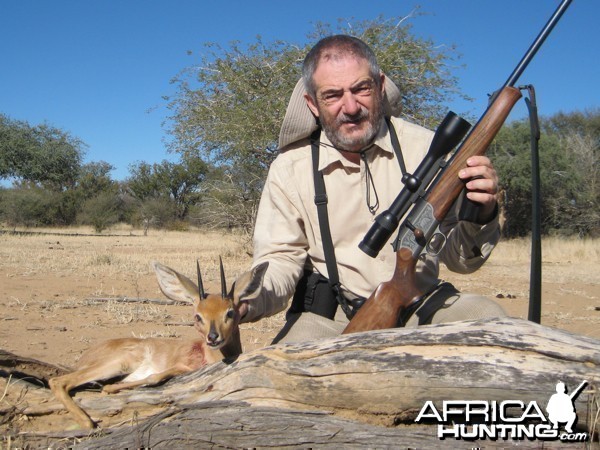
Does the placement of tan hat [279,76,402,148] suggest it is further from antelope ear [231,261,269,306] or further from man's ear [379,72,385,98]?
antelope ear [231,261,269,306]

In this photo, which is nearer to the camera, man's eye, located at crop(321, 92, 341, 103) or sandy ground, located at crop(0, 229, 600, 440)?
man's eye, located at crop(321, 92, 341, 103)

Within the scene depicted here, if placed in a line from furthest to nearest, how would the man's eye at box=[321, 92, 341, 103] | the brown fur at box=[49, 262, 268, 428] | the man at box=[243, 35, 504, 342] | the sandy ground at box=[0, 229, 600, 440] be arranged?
the sandy ground at box=[0, 229, 600, 440], the man's eye at box=[321, 92, 341, 103], the man at box=[243, 35, 504, 342], the brown fur at box=[49, 262, 268, 428]

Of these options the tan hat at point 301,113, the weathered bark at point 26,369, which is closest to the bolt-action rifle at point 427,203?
the tan hat at point 301,113

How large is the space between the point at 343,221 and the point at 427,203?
0.78m

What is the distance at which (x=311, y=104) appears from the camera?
4285 millimetres

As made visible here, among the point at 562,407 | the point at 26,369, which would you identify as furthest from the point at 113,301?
the point at 562,407

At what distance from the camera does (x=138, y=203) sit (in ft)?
156

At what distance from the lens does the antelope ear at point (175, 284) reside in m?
3.44

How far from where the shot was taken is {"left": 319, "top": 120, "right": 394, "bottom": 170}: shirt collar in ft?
13.6

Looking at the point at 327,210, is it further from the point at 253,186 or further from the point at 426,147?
the point at 253,186

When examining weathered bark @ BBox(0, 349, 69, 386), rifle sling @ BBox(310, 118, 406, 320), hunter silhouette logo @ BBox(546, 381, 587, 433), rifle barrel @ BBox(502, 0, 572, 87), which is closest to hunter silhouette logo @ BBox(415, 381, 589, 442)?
hunter silhouette logo @ BBox(546, 381, 587, 433)

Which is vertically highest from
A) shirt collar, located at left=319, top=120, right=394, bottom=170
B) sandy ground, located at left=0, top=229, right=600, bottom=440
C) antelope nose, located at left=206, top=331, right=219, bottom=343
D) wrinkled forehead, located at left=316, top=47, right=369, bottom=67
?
wrinkled forehead, located at left=316, top=47, right=369, bottom=67

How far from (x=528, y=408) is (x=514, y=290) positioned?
9.12 m

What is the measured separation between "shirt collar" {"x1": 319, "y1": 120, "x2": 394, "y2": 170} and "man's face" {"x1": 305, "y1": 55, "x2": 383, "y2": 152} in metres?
0.07
